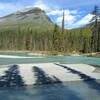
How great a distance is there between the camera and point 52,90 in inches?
850

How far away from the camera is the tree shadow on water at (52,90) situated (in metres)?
18.9

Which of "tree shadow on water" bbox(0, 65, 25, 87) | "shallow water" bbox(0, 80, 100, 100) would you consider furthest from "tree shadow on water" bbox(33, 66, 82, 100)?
"tree shadow on water" bbox(0, 65, 25, 87)

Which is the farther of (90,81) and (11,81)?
(90,81)

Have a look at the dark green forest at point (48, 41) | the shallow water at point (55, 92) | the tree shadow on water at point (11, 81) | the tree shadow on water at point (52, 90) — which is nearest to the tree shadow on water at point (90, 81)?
the shallow water at point (55, 92)

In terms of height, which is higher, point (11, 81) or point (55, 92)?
point (11, 81)

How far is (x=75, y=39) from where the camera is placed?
166 metres

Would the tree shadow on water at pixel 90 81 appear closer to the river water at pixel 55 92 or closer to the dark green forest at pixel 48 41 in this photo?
the river water at pixel 55 92

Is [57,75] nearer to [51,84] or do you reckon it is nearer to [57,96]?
[51,84]

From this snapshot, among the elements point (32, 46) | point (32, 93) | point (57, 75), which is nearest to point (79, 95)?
point (32, 93)

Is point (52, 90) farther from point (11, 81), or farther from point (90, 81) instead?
point (90, 81)

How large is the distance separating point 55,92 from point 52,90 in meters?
0.88

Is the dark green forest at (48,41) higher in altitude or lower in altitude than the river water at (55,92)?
higher

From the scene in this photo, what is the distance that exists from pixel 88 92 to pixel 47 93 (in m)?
2.50

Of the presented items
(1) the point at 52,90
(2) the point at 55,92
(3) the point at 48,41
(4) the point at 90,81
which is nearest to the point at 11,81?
(1) the point at 52,90
